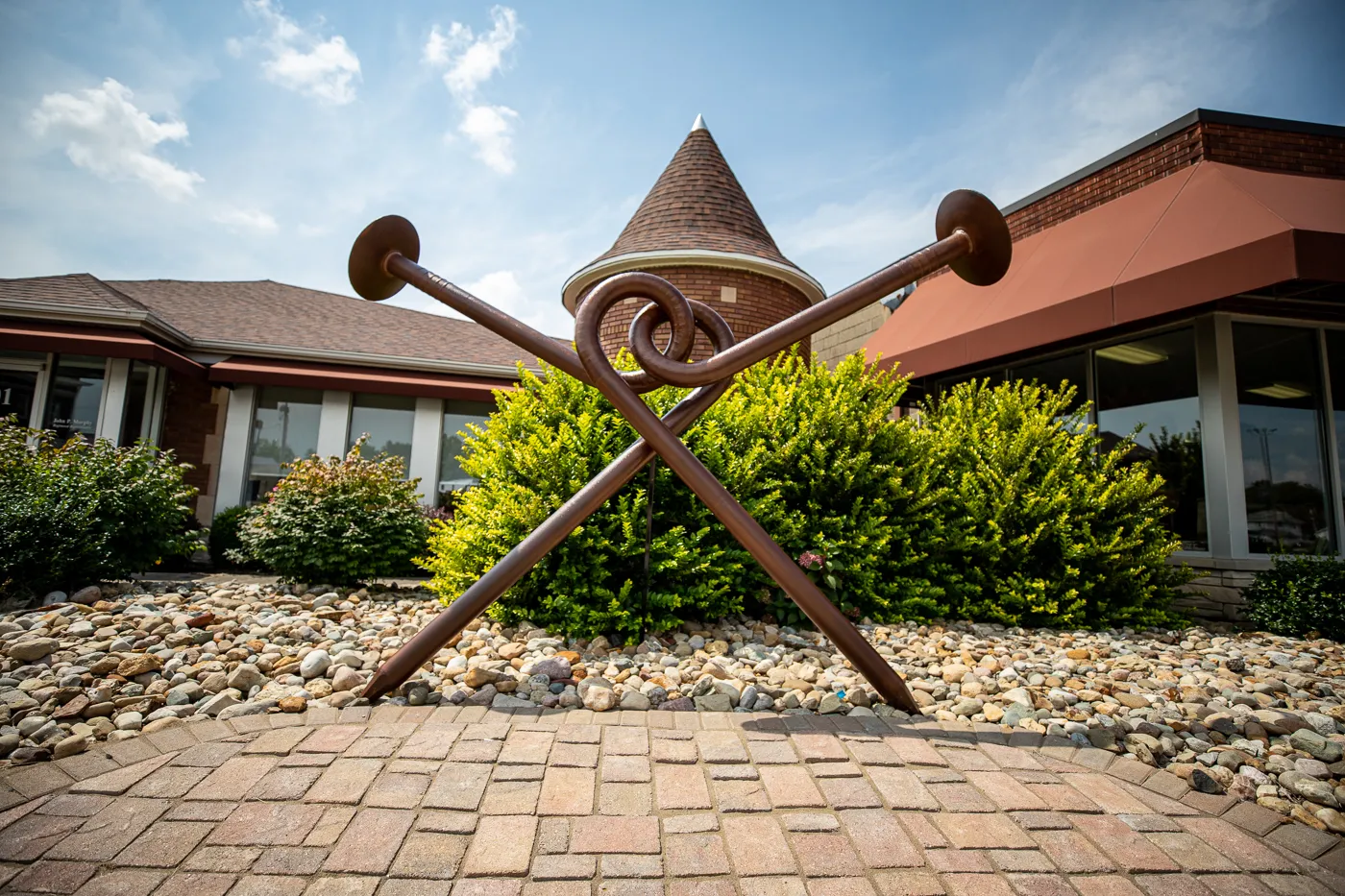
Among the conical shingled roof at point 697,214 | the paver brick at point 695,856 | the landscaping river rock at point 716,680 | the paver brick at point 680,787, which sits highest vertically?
the conical shingled roof at point 697,214

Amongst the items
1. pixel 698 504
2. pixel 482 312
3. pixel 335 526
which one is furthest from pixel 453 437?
pixel 482 312

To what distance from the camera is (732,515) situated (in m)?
3.16

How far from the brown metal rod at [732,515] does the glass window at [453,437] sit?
8.74 m

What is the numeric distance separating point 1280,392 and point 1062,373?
2097mm

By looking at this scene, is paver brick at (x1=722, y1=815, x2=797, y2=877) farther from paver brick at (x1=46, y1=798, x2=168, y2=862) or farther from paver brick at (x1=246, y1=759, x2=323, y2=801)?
paver brick at (x1=46, y1=798, x2=168, y2=862)

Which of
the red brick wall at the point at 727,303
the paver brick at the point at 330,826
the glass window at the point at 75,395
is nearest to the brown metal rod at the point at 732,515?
the paver brick at the point at 330,826

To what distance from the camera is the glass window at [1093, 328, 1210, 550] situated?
6.74 m

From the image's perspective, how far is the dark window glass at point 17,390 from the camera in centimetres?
1021

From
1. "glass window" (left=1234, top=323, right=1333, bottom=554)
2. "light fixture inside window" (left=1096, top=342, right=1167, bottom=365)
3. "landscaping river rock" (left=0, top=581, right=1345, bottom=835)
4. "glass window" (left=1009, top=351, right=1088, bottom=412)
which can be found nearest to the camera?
"landscaping river rock" (left=0, top=581, right=1345, bottom=835)

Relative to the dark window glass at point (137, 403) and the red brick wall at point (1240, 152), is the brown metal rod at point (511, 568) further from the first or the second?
the dark window glass at point (137, 403)

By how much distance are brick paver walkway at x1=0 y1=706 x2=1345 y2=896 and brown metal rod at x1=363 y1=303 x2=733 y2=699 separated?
0.30 meters

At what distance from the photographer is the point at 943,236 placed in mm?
3604

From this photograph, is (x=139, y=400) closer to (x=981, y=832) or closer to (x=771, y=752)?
(x=771, y=752)

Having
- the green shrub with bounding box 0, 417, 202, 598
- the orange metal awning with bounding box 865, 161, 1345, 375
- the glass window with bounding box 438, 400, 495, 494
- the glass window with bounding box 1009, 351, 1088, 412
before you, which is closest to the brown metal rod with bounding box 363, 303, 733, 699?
the green shrub with bounding box 0, 417, 202, 598
